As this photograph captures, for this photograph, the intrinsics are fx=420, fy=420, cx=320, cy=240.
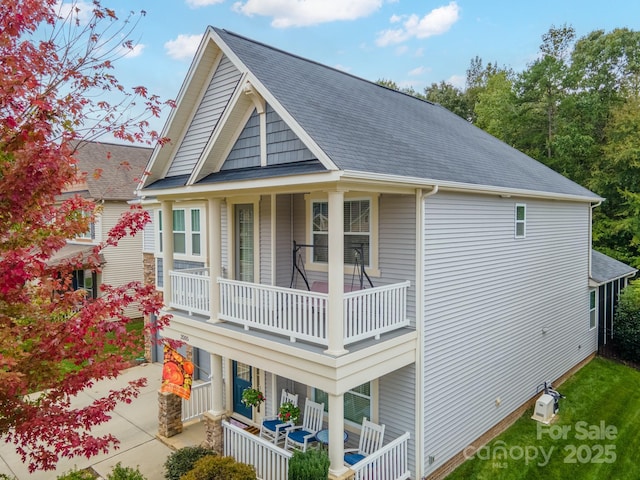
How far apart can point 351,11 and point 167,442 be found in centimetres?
3342

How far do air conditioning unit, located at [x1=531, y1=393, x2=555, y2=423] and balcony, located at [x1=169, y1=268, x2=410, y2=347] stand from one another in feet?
18.3

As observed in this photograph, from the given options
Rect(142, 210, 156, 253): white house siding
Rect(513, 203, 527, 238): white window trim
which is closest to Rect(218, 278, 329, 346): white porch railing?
Rect(513, 203, 527, 238): white window trim

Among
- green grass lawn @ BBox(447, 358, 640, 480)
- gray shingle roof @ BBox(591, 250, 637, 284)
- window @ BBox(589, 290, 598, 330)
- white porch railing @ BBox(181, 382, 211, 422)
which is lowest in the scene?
green grass lawn @ BBox(447, 358, 640, 480)

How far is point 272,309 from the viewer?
26.6 feet

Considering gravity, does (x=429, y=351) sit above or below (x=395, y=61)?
below

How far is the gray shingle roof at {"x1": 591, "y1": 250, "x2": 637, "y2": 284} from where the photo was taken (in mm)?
15492

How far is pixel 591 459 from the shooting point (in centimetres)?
950

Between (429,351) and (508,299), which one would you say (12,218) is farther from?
(508,299)

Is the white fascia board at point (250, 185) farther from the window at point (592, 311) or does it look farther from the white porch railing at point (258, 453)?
the window at point (592, 311)

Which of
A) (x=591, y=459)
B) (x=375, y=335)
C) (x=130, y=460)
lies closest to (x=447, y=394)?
(x=375, y=335)

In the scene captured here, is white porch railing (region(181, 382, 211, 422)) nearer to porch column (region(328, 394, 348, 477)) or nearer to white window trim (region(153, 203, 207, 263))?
white window trim (region(153, 203, 207, 263))

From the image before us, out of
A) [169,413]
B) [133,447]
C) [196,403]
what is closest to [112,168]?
[196,403]

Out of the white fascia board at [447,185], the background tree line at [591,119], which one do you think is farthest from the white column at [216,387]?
the background tree line at [591,119]

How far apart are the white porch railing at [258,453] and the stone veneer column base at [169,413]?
2.35 m
